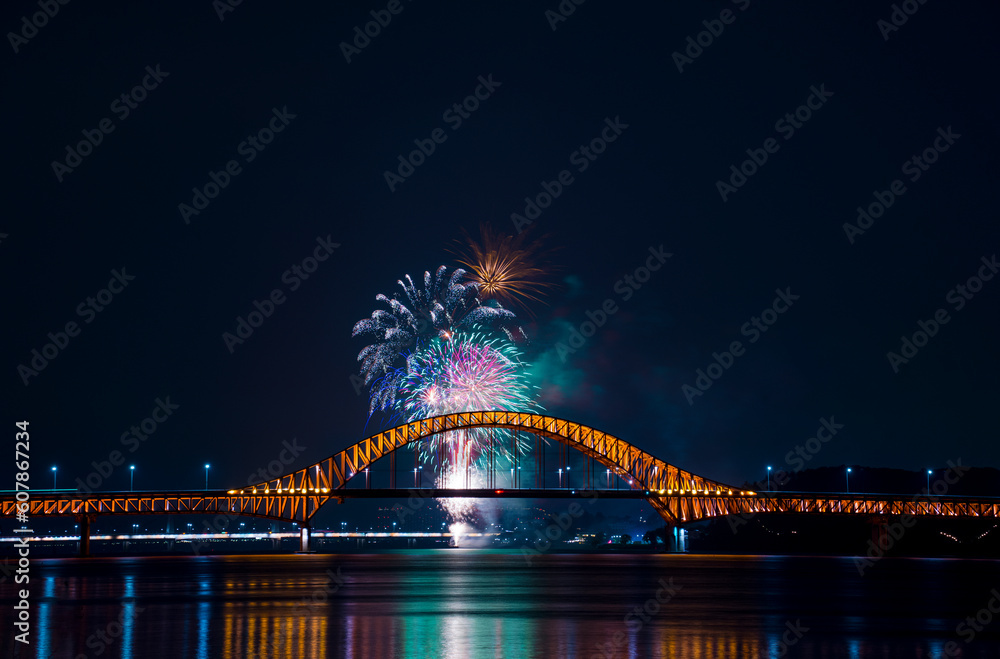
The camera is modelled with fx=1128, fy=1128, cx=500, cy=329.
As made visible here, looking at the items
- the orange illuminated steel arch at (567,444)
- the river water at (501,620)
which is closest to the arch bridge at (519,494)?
the orange illuminated steel arch at (567,444)

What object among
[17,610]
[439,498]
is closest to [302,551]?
[439,498]

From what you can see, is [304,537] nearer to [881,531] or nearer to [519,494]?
[519,494]

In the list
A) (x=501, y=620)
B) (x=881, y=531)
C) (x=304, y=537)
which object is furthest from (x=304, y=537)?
(x=501, y=620)

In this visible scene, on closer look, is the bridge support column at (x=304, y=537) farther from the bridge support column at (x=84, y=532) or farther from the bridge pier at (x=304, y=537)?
the bridge support column at (x=84, y=532)

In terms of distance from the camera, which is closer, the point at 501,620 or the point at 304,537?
the point at 501,620

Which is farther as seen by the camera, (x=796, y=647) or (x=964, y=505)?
(x=964, y=505)

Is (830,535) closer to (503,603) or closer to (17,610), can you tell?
(503,603)

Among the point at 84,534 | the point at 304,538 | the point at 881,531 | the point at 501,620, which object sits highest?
the point at 881,531
